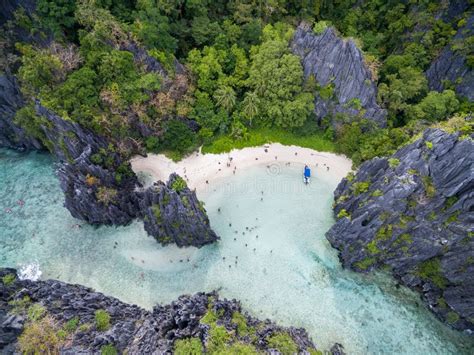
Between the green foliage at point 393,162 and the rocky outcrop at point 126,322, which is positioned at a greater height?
the green foliage at point 393,162

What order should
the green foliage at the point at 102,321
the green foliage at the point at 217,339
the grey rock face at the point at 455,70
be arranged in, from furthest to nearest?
the grey rock face at the point at 455,70, the green foliage at the point at 102,321, the green foliage at the point at 217,339

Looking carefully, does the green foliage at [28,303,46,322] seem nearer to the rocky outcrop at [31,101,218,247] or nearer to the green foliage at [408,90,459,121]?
the rocky outcrop at [31,101,218,247]

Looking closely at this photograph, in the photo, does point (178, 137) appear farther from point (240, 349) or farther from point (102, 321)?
point (240, 349)

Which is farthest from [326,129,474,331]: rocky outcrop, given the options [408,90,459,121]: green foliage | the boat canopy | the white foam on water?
the white foam on water

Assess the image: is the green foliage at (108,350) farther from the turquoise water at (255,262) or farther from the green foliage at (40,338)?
the turquoise water at (255,262)

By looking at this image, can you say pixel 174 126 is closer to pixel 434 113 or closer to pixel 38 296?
pixel 38 296

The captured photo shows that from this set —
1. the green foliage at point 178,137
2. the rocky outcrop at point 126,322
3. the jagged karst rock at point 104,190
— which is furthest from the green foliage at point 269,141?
the rocky outcrop at point 126,322

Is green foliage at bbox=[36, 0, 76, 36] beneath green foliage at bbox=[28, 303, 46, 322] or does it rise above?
above
